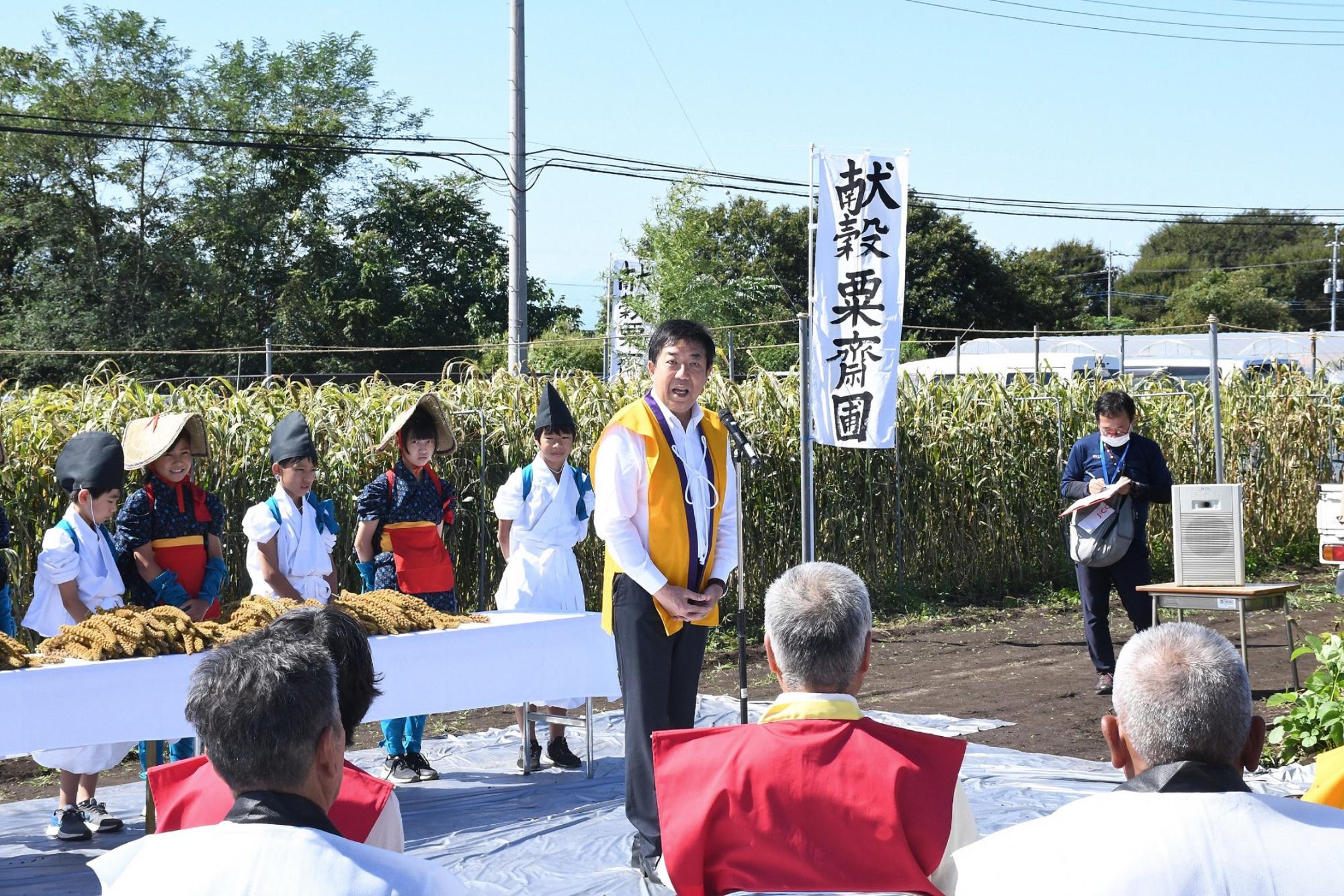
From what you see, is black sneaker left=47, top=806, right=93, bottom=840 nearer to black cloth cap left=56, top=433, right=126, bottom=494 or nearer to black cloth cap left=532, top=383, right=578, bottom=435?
black cloth cap left=56, top=433, right=126, bottom=494

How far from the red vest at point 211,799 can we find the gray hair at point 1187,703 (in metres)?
1.25

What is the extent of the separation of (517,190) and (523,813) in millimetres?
10978

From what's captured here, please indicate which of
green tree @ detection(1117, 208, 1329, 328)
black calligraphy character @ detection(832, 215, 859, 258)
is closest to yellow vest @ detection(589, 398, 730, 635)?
black calligraphy character @ detection(832, 215, 859, 258)

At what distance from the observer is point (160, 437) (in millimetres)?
5047

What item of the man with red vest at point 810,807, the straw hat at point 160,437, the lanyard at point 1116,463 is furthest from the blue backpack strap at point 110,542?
the lanyard at point 1116,463

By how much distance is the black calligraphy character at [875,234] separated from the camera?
758cm

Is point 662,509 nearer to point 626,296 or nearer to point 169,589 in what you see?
point 169,589

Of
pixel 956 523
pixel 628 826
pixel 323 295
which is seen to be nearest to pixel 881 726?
pixel 628 826

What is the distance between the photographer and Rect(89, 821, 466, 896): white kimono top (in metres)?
1.57

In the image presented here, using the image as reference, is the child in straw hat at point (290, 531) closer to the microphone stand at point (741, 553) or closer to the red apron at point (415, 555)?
the red apron at point (415, 555)

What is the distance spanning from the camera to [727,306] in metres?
24.1

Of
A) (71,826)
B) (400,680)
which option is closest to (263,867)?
(400,680)

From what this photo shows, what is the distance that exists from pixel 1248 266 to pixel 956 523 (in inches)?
2129

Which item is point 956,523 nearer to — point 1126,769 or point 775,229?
point 1126,769
